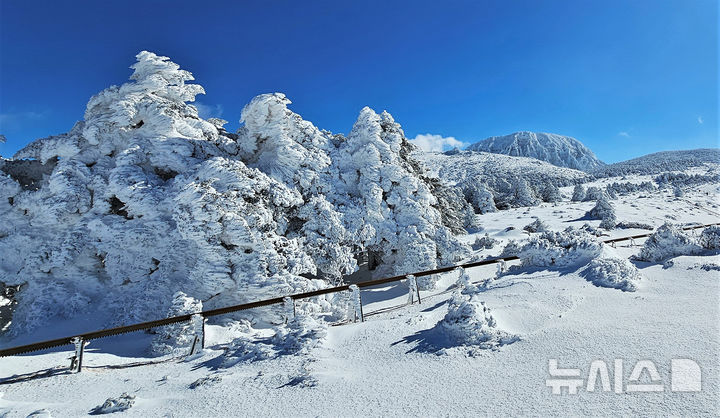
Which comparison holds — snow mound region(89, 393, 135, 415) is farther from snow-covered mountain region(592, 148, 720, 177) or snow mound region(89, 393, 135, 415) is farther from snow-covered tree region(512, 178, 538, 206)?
snow-covered mountain region(592, 148, 720, 177)

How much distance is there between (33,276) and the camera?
10.6m

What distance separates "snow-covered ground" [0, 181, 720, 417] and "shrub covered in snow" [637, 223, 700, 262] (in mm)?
875

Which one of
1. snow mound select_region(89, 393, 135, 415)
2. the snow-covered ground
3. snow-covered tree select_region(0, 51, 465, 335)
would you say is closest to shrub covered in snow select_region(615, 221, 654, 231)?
snow-covered tree select_region(0, 51, 465, 335)

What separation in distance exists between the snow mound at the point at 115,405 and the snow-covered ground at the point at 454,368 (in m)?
0.08

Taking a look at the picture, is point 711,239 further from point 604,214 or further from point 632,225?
point 604,214

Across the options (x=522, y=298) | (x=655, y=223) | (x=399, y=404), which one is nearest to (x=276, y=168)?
(x=522, y=298)

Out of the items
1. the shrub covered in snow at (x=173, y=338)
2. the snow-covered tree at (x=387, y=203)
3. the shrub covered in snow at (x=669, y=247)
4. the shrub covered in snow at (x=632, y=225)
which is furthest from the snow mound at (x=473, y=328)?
the shrub covered in snow at (x=632, y=225)

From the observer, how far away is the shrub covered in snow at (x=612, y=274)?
635 centimetres

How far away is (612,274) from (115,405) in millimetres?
8478

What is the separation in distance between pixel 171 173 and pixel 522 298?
37.8ft

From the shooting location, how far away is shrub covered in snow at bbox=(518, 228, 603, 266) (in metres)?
8.18

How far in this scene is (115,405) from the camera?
14.3ft

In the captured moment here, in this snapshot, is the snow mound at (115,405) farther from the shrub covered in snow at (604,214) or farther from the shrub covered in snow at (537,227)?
the shrub covered in snow at (604,214)

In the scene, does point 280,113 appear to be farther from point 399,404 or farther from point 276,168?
point 399,404
